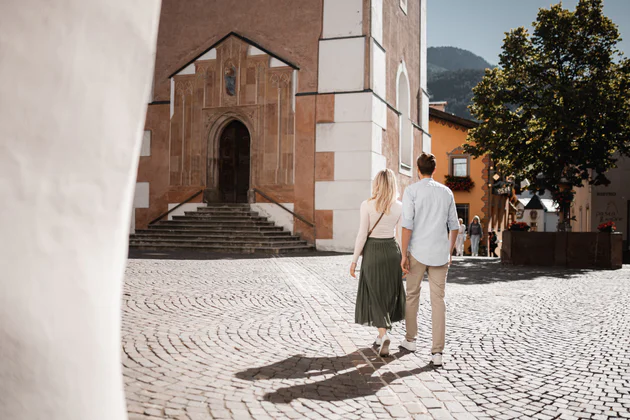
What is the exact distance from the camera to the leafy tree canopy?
1711 cm

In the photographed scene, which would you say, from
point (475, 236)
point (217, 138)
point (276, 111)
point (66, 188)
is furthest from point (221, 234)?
point (66, 188)

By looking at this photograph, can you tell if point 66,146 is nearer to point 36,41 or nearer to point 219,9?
point 36,41

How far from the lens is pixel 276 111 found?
19562mm

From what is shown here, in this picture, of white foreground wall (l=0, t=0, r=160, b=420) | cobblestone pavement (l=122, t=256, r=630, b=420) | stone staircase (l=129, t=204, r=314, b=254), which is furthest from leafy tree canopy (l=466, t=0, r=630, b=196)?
white foreground wall (l=0, t=0, r=160, b=420)

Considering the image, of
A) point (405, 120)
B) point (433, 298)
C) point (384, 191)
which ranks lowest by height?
point (433, 298)

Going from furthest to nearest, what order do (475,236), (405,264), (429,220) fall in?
(475,236)
(405,264)
(429,220)

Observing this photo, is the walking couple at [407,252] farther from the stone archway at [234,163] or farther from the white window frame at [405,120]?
the white window frame at [405,120]

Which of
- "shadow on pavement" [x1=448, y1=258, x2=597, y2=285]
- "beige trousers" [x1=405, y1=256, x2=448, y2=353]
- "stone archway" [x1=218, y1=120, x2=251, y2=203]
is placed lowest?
"shadow on pavement" [x1=448, y1=258, x2=597, y2=285]

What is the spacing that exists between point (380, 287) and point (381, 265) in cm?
20

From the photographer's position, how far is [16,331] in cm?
162

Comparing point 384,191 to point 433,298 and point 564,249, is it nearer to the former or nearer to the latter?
point 433,298

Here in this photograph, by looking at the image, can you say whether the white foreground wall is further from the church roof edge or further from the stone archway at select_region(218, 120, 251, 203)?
the stone archway at select_region(218, 120, 251, 203)

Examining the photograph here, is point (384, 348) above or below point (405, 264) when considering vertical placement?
below

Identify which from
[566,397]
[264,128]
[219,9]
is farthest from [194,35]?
[566,397]
